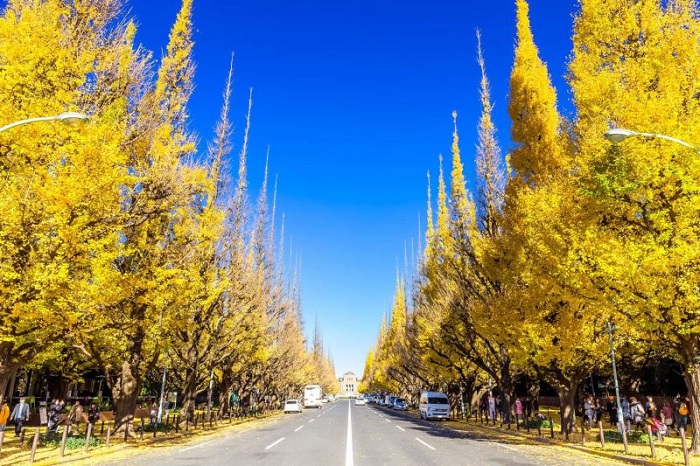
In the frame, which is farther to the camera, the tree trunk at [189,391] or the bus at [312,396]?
the bus at [312,396]

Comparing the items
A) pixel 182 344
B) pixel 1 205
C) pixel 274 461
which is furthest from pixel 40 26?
pixel 182 344

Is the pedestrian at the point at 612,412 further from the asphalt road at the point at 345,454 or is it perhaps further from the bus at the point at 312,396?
the bus at the point at 312,396

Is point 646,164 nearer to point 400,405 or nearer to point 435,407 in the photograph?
point 435,407

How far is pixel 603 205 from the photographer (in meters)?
12.9

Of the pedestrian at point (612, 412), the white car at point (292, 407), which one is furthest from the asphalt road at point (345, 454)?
the white car at point (292, 407)

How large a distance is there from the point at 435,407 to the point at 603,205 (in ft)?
78.4

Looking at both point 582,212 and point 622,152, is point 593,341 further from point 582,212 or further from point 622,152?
point 622,152

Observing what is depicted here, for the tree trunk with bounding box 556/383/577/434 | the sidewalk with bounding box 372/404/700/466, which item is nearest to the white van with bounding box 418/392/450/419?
the sidewalk with bounding box 372/404/700/466

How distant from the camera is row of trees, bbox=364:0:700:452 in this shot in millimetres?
11508

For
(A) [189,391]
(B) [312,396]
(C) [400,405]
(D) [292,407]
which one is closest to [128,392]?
(A) [189,391]

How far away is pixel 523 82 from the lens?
20547 millimetres

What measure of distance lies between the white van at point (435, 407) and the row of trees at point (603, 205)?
13273 millimetres

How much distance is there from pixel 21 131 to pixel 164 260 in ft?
22.7

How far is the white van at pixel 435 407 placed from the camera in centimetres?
3272
